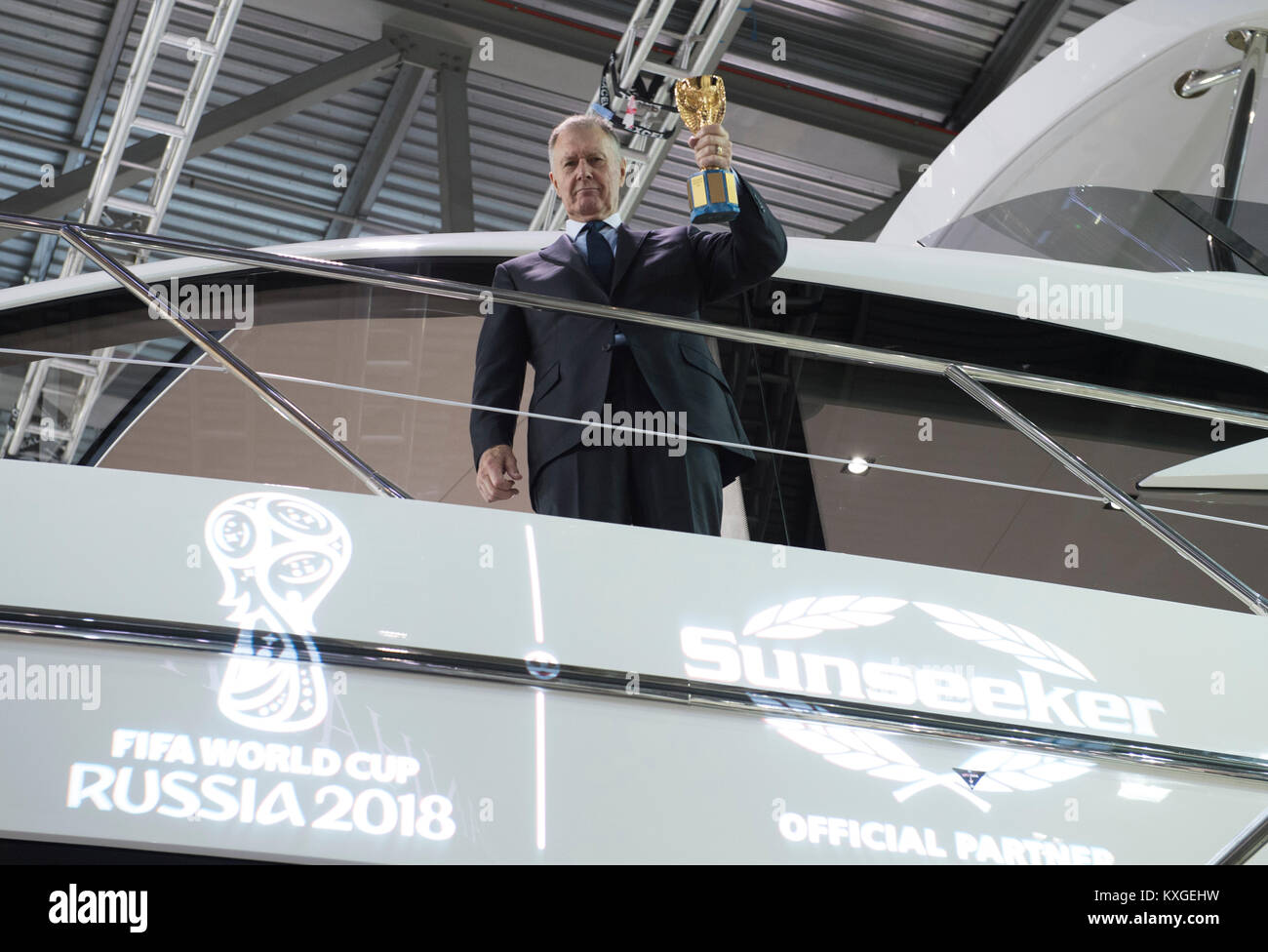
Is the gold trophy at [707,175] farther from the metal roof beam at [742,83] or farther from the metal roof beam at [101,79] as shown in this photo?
the metal roof beam at [101,79]

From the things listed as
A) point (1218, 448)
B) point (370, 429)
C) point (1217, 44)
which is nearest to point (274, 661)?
point (370, 429)

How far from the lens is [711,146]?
1579 mm

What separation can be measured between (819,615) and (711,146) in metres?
0.63

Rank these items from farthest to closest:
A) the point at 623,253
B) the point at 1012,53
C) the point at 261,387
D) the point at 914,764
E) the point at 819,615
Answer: the point at 1012,53
the point at 623,253
the point at 261,387
the point at 819,615
the point at 914,764

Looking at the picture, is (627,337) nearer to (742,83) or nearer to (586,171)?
(586,171)

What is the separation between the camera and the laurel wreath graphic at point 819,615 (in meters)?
1.38

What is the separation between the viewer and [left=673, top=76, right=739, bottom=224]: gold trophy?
5.04 ft

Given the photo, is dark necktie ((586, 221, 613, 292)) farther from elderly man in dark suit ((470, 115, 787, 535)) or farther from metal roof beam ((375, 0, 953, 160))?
metal roof beam ((375, 0, 953, 160))

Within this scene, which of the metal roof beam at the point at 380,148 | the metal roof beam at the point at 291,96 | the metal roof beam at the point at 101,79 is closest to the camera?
the metal roof beam at the point at 291,96

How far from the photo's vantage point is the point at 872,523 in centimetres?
180

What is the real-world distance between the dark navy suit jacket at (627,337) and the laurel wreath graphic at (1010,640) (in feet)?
1.20

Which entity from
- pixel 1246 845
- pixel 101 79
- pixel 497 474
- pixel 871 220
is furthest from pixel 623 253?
pixel 101 79

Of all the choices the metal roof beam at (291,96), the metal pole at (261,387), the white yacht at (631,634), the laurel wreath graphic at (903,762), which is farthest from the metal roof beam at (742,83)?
the laurel wreath graphic at (903,762)

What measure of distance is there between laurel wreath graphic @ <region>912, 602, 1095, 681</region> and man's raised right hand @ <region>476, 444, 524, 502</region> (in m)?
0.56
